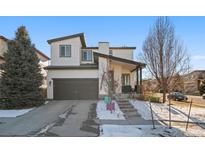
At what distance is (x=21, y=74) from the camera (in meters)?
19.3

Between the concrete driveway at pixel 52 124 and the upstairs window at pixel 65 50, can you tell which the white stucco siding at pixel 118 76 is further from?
the concrete driveway at pixel 52 124

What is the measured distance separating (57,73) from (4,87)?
5.92m

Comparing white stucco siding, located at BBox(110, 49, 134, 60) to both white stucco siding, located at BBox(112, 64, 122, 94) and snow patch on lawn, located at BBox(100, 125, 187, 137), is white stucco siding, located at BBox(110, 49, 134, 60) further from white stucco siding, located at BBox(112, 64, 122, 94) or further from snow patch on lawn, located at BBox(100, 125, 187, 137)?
snow patch on lawn, located at BBox(100, 125, 187, 137)

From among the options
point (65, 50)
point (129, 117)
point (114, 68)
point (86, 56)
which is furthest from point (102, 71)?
point (129, 117)

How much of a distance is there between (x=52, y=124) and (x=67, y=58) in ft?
42.1

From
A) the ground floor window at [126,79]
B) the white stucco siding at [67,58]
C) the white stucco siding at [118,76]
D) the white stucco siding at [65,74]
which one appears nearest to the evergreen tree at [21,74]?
the white stucco siding at [65,74]

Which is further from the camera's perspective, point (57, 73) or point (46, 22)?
point (57, 73)

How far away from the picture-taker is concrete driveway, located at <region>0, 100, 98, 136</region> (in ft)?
36.4

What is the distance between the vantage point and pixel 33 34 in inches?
826

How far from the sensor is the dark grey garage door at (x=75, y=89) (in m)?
23.4

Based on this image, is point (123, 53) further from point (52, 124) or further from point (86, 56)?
point (52, 124)

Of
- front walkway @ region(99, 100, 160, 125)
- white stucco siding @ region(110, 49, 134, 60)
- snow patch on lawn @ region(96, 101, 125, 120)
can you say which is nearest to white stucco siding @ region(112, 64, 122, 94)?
front walkway @ region(99, 100, 160, 125)
